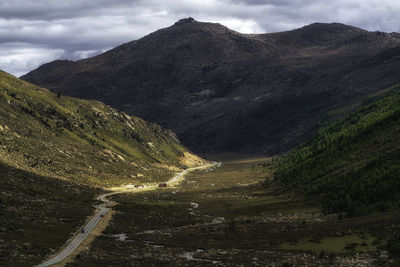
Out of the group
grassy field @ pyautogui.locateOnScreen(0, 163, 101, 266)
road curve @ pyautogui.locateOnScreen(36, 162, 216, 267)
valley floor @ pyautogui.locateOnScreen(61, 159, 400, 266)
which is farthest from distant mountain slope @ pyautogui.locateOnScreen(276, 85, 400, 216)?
grassy field @ pyautogui.locateOnScreen(0, 163, 101, 266)

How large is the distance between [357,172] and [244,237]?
1898 inches

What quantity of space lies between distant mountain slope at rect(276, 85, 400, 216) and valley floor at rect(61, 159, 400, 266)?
6.28 m

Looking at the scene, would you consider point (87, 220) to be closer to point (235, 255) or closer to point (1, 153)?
point (235, 255)

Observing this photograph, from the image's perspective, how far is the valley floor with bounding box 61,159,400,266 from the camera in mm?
59062

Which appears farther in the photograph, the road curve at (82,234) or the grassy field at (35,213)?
the grassy field at (35,213)

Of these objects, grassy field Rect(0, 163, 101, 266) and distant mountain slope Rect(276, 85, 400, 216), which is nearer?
grassy field Rect(0, 163, 101, 266)

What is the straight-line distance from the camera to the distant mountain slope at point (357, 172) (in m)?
90.2

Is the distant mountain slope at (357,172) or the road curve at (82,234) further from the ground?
the distant mountain slope at (357,172)

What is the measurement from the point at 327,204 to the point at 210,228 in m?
27.4

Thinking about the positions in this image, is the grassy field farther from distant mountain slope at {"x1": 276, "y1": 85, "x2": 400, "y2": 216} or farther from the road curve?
distant mountain slope at {"x1": 276, "y1": 85, "x2": 400, "y2": 216}

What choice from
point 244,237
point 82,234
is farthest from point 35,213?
point 244,237

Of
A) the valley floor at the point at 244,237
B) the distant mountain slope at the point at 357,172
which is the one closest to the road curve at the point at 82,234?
the valley floor at the point at 244,237

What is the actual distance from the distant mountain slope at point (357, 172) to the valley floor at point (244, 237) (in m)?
6.28

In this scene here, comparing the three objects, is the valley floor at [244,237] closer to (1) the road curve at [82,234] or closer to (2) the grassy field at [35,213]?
(1) the road curve at [82,234]
